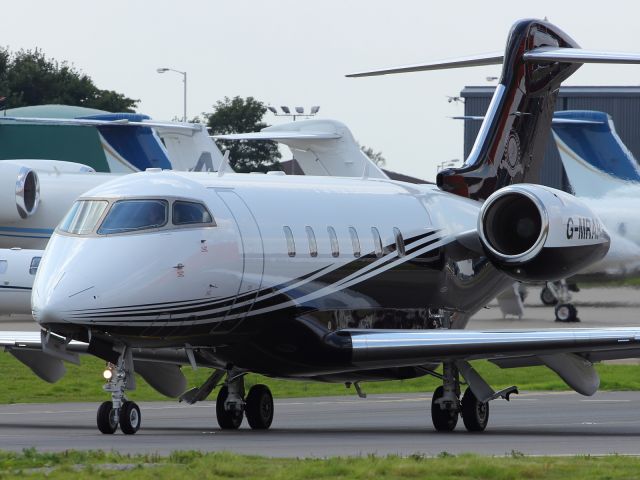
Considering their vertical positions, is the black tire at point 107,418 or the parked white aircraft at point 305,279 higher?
the parked white aircraft at point 305,279

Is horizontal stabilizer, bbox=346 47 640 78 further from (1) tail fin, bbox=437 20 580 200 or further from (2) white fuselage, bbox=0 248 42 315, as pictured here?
(2) white fuselage, bbox=0 248 42 315

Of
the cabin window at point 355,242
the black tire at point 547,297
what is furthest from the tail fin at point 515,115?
the black tire at point 547,297

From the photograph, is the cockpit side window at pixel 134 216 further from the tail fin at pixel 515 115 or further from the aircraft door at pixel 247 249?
the tail fin at pixel 515 115

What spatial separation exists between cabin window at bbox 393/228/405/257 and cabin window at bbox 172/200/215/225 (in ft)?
12.6

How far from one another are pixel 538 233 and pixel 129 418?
21.3 feet

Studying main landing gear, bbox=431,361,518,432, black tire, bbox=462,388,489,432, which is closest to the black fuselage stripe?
main landing gear, bbox=431,361,518,432

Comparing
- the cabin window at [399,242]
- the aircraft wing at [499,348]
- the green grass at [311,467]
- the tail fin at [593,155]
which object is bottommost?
the green grass at [311,467]

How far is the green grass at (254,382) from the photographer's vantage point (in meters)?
29.7

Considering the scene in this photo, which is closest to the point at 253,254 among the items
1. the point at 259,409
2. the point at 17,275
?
the point at 259,409

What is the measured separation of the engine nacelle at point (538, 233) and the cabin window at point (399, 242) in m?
1.18

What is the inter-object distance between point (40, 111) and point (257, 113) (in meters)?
35.2

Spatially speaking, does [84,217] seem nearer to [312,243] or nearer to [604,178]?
[312,243]

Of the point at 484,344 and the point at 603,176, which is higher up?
the point at 603,176

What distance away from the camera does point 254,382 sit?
3072 cm
